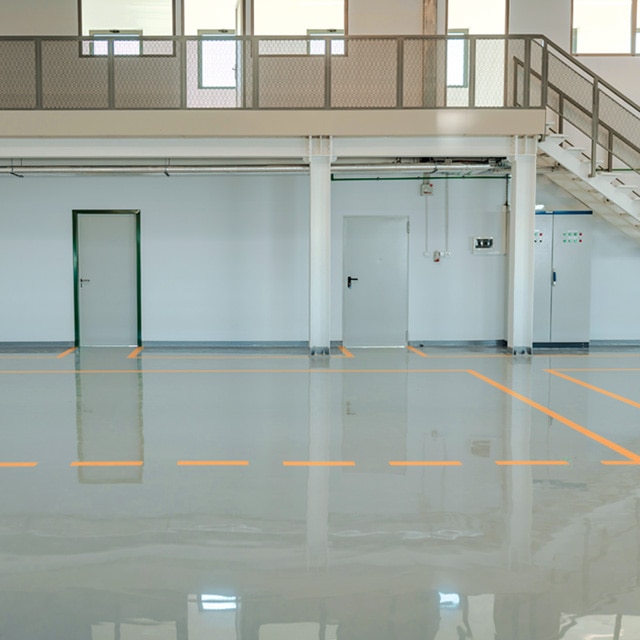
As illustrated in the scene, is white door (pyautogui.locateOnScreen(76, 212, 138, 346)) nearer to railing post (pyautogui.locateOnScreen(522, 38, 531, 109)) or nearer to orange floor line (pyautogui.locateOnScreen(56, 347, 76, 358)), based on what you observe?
orange floor line (pyautogui.locateOnScreen(56, 347, 76, 358))

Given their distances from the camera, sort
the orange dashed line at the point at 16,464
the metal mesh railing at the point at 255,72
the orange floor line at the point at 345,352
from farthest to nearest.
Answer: the orange floor line at the point at 345,352 < the metal mesh railing at the point at 255,72 < the orange dashed line at the point at 16,464

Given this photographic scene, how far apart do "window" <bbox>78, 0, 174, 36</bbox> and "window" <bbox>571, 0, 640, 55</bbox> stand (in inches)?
321

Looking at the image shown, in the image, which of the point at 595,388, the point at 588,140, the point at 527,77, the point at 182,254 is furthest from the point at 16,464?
the point at 588,140

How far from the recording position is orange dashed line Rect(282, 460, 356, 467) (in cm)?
647

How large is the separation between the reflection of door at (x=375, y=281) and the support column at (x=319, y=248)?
6.35 ft

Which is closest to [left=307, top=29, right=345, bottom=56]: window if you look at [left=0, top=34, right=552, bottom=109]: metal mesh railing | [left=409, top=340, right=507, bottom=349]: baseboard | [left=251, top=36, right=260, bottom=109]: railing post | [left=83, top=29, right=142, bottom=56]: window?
[left=0, top=34, right=552, bottom=109]: metal mesh railing

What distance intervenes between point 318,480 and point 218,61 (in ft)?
28.9

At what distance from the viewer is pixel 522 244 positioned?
13484 millimetres

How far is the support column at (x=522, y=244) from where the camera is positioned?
13.4 meters

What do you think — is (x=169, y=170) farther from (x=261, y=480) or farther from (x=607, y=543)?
(x=607, y=543)

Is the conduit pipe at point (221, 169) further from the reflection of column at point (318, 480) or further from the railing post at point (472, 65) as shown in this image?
the reflection of column at point (318, 480)

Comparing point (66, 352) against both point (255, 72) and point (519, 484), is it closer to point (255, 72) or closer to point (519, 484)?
point (255, 72)

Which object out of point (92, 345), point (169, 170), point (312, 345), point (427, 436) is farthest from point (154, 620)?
point (92, 345)

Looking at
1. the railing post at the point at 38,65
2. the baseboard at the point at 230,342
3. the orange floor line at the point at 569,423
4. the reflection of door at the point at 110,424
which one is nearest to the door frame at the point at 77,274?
the baseboard at the point at 230,342
